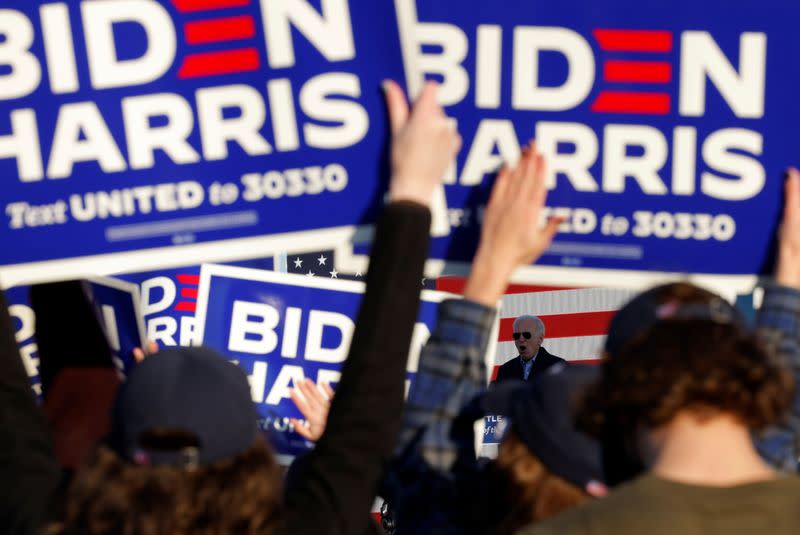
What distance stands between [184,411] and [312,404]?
2.18 meters

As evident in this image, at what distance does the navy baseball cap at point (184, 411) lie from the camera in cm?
172

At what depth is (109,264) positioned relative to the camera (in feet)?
9.13

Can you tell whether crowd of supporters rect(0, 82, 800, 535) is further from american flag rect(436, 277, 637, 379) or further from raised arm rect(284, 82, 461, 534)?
american flag rect(436, 277, 637, 379)

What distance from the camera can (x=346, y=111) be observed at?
2.73 metres

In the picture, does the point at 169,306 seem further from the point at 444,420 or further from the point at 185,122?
the point at 444,420

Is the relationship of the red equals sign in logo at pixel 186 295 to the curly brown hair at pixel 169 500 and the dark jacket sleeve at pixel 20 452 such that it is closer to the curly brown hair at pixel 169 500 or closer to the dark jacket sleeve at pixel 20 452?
the dark jacket sleeve at pixel 20 452

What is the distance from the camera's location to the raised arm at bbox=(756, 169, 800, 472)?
2.01 meters

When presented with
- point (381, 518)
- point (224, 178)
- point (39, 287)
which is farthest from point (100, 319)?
point (381, 518)

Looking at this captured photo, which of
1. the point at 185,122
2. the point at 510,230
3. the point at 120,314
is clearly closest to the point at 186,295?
the point at 120,314

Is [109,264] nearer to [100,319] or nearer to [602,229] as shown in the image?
[100,319]

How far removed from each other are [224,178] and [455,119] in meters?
0.57

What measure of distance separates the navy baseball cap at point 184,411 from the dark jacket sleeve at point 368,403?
5.6 inches

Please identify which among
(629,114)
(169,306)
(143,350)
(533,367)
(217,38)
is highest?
(217,38)

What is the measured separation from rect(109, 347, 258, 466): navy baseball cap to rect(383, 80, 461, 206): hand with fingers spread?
0.54 metres
